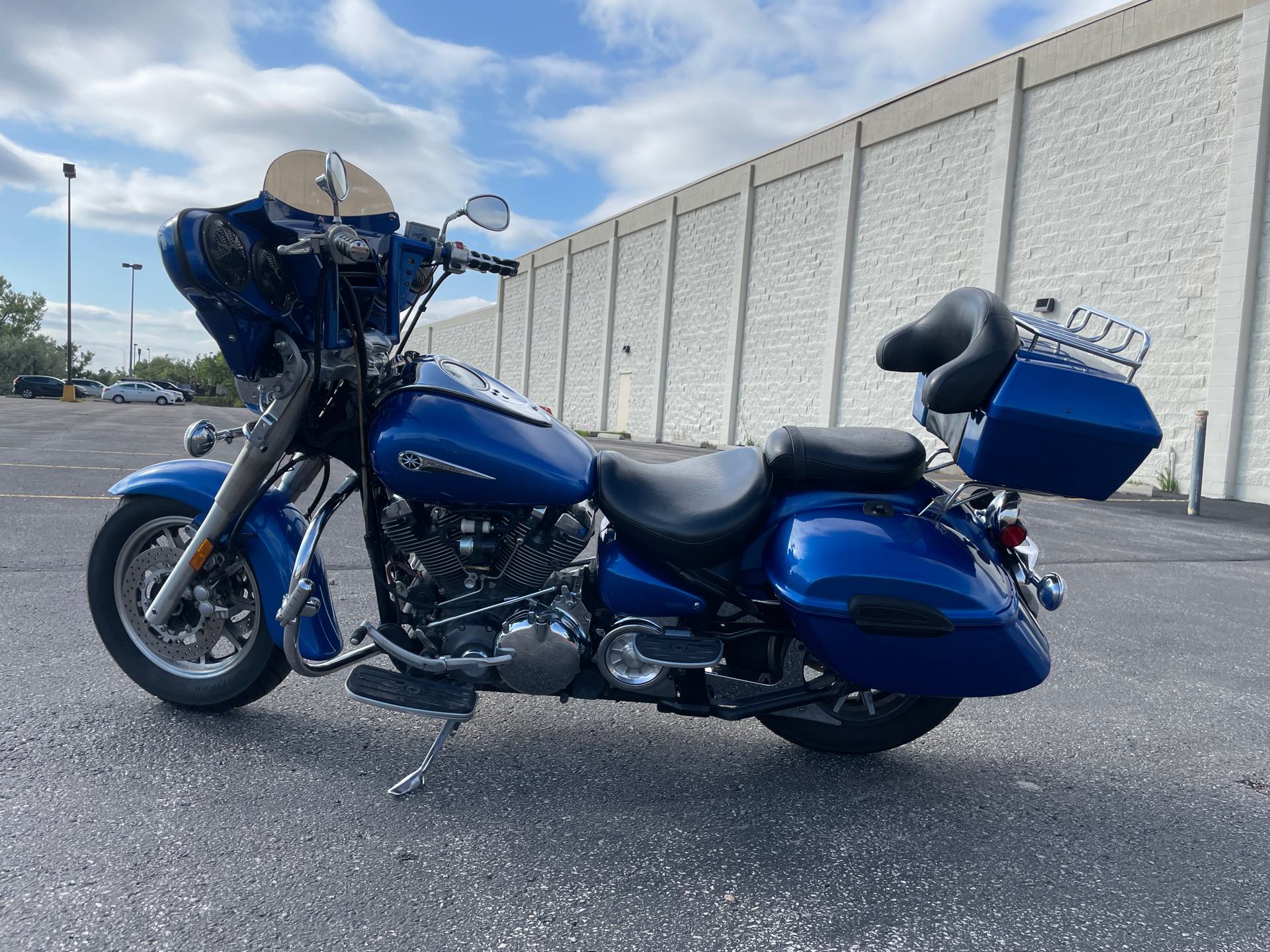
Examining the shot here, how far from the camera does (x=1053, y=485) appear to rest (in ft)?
7.81

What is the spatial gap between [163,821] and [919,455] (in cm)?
240

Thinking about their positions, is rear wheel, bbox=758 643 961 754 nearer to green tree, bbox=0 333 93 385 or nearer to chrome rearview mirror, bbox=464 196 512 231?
chrome rearview mirror, bbox=464 196 512 231

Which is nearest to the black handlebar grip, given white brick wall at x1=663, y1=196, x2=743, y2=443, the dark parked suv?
white brick wall at x1=663, y1=196, x2=743, y2=443

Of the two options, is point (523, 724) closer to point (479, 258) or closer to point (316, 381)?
point (316, 381)

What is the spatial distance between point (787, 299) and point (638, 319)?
8251 mm

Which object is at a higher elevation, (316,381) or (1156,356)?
(1156,356)

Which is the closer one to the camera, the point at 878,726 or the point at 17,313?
the point at 878,726

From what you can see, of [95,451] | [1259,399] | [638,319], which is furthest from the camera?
[638,319]

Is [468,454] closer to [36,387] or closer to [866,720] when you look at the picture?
[866,720]

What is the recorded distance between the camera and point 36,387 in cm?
4816

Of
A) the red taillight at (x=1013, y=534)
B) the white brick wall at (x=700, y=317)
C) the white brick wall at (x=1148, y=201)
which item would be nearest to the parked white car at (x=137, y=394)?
the white brick wall at (x=700, y=317)

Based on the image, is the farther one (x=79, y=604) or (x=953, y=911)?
(x=79, y=604)

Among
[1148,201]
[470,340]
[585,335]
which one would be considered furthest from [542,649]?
[470,340]

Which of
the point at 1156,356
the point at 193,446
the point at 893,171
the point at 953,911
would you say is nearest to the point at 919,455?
the point at 953,911
